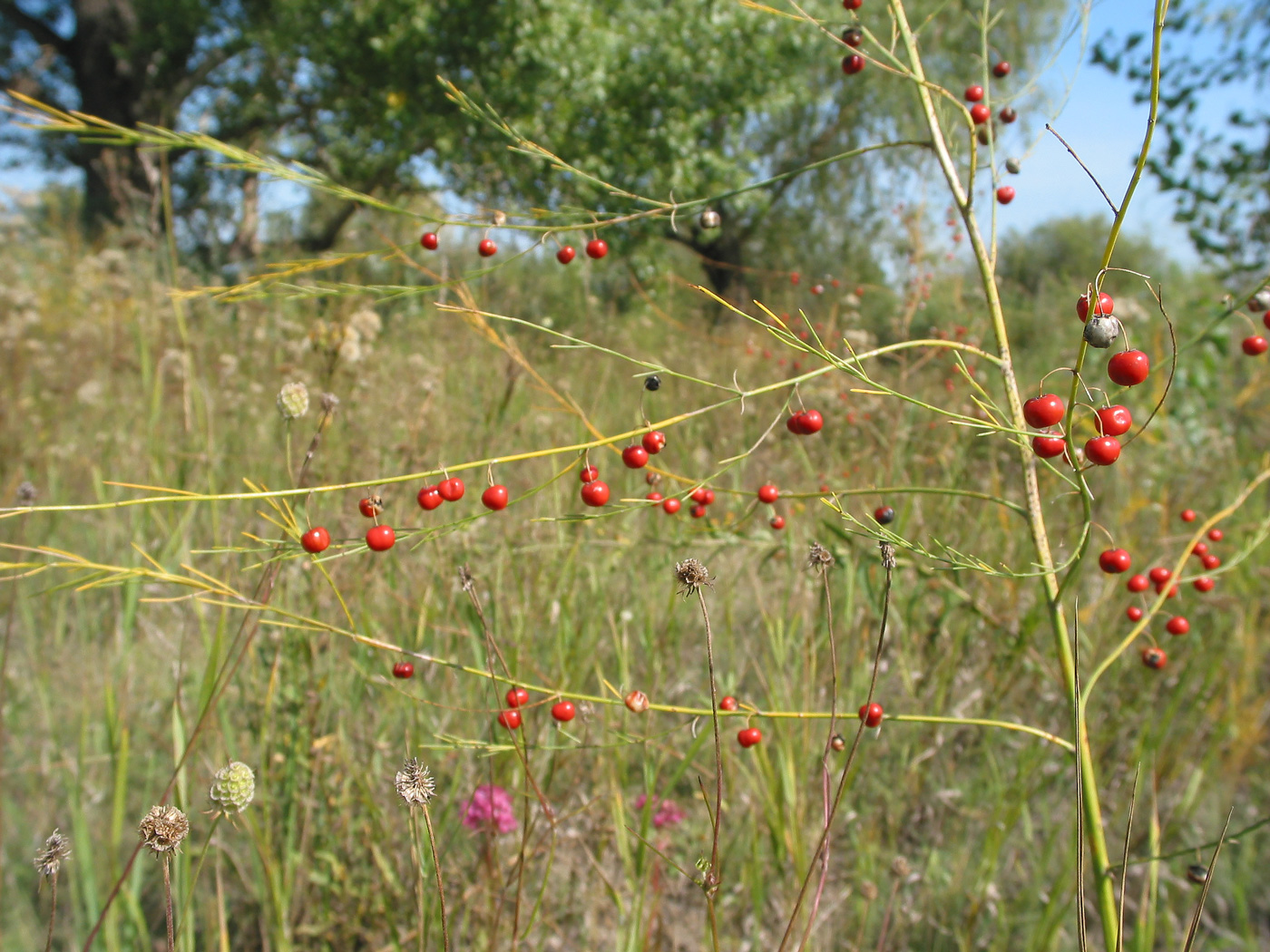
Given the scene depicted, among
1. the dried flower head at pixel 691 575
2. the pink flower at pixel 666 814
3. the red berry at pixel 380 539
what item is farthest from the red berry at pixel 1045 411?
the pink flower at pixel 666 814

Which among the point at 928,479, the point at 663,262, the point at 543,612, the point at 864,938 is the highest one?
the point at 663,262

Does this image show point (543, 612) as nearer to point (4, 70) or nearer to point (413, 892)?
point (413, 892)

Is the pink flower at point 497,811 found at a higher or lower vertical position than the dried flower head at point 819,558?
lower

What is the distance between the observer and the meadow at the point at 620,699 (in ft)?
3.57

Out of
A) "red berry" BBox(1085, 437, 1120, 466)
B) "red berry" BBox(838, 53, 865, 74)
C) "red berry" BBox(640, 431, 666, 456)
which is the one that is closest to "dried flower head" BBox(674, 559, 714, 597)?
"red berry" BBox(640, 431, 666, 456)

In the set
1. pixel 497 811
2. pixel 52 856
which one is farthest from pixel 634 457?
pixel 497 811

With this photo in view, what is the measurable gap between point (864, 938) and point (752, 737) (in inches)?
28.6

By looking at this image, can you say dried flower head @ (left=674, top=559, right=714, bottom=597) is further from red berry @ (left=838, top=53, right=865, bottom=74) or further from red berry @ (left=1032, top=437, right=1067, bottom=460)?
red berry @ (left=838, top=53, right=865, bottom=74)

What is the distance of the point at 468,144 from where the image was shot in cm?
809

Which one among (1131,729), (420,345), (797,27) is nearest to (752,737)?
(1131,729)

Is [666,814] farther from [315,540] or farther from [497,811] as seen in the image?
[315,540]

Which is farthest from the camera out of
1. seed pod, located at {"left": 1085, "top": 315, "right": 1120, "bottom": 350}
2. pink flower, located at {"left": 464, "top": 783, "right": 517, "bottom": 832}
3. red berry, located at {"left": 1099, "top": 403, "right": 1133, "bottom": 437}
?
pink flower, located at {"left": 464, "top": 783, "right": 517, "bottom": 832}

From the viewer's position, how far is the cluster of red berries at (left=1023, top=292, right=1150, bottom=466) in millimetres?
662

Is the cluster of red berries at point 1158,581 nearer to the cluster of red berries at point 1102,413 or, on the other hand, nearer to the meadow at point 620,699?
the meadow at point 620,699
